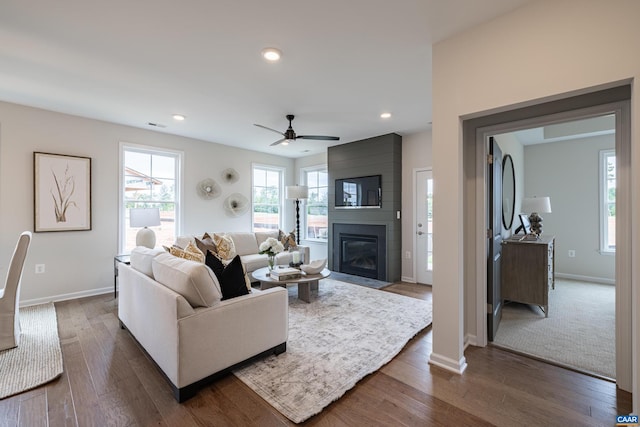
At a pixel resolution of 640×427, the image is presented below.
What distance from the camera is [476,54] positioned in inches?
80.0

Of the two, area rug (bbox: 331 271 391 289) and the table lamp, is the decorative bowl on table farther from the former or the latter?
the table lamp

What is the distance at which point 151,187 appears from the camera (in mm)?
4730

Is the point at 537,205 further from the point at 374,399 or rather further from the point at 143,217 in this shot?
the point at 143,217

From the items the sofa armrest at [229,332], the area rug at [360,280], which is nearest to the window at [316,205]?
the area rug at [360,280]

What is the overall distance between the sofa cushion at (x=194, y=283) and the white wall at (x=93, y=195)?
3.02 metres

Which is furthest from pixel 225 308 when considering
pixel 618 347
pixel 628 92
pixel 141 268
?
pixel 628 92

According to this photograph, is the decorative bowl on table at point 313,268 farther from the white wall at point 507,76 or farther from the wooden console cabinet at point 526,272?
the wooden console cabinet at point 526,272

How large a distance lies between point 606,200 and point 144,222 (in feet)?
24.4

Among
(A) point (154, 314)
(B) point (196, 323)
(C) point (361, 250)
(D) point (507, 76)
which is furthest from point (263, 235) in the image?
(D) point (507, 76)

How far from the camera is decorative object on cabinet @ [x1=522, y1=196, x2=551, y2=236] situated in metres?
4.11

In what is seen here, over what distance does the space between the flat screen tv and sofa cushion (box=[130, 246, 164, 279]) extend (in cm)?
357

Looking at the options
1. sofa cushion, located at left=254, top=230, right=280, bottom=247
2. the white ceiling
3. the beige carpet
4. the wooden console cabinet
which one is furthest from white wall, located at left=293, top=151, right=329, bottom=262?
the beige carpet

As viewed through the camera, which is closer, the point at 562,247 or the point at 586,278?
the point at 586,278

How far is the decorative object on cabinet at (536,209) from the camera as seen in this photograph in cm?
411
